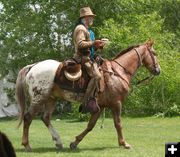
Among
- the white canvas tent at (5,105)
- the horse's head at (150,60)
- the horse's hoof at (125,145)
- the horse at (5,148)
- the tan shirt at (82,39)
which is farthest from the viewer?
the white canvas tent at (5,105)

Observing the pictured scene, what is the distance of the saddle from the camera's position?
866cm

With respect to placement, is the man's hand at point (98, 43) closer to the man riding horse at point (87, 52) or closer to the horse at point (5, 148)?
the man riding horse at point (87, 52)

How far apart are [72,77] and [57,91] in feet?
1.50

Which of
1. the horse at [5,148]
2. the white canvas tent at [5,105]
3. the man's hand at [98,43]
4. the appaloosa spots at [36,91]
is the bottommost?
the white canvas tent at [5,105]

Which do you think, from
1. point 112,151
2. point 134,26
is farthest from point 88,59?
point 134,26

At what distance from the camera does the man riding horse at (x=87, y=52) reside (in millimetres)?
8500

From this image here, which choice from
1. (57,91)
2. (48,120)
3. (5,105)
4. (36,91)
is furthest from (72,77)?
(5,105)

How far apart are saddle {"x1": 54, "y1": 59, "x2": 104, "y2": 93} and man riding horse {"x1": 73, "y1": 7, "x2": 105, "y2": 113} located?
0.38 ft

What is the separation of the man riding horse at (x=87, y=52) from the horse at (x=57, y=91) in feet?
0.73

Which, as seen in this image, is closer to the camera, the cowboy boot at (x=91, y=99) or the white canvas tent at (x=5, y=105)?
the cowboy boot at (x=91, y=99)

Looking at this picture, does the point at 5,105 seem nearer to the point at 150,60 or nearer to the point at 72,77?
the point at 150,60

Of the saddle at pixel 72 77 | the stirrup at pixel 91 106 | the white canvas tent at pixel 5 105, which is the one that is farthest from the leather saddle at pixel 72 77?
the white canvas tent at pixel 5 105

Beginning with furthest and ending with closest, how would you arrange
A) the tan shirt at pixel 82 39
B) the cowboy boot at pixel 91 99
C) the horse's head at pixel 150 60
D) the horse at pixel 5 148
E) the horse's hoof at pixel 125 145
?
the horse's head at pixel 150 60 → the horse's hoof at pixel 125 145 → the cowboy boot at pixel 91 99 → the tan shirt at pixel 82 39 → the horse at pixel 5 148

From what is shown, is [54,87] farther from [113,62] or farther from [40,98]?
[113,62]
